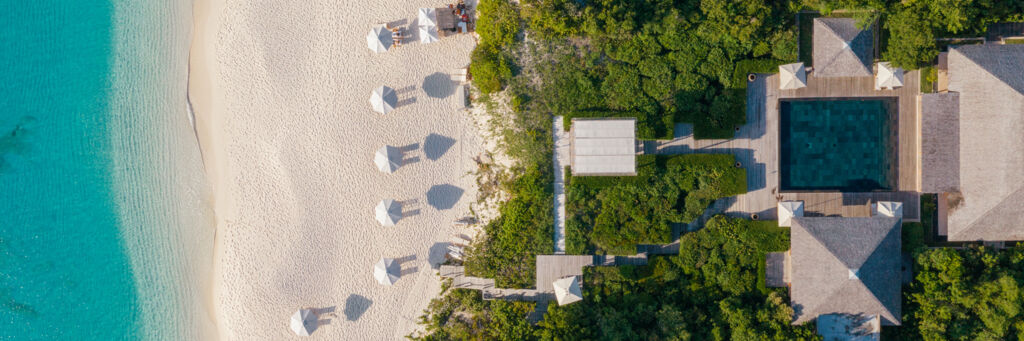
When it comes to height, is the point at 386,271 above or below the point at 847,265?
below

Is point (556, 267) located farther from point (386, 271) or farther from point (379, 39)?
point (379, 39)

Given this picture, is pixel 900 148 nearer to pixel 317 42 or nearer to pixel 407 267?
pixel 407 267

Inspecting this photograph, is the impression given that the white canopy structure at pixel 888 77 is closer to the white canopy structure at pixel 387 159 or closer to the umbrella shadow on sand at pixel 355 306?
the white canopy structure at pixel 387 159

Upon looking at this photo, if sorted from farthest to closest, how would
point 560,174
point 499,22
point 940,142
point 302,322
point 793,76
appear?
point 560,174 → point 302,322 → point 499,22 → point 793,76 → point 940,142

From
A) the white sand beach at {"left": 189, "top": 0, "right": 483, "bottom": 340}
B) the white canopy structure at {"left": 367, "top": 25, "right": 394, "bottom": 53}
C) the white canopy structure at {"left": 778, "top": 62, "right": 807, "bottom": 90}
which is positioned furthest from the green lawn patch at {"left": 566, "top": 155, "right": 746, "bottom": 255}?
the white canopy structure at {"left": 367, "top": 25, "right": 394, "bottom": 53}

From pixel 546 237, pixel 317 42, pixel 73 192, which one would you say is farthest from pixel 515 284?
pixel 73 192

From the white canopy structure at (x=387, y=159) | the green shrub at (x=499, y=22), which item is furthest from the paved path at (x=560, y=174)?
the white canopy structure at (x=387, y=159)

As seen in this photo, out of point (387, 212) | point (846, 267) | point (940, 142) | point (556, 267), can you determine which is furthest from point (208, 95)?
point (940, 142)
